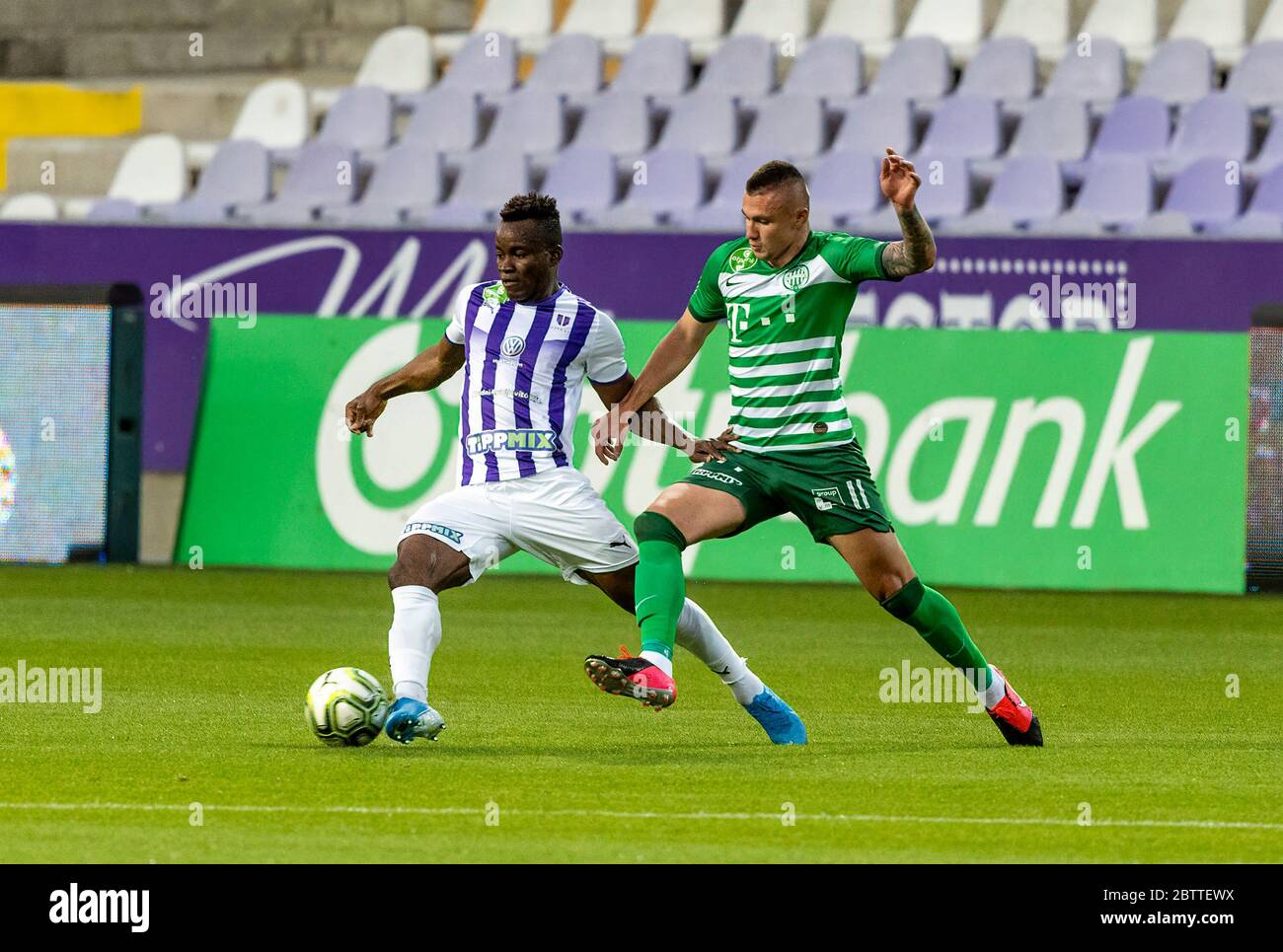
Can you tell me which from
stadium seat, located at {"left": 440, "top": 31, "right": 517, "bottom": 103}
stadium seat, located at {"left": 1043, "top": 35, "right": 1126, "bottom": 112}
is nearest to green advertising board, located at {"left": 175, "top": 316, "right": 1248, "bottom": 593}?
stadium seat, located at {"left": 1043, "top": 35, "right": 1126, "bottom": 112}

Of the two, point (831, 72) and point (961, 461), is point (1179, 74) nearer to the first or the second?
point (831, 72)

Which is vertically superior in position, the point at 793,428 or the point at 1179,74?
the point at 1179,74

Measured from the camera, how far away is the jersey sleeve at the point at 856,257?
757 centimetres

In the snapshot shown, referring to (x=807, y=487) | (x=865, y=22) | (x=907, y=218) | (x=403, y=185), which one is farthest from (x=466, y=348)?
(x=865, y=22)

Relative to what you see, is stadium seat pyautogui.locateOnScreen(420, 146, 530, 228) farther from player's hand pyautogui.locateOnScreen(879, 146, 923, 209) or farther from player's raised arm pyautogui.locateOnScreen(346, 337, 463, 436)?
player's hand pyautogui.locateOnScreen(879, 146, 923, 209)

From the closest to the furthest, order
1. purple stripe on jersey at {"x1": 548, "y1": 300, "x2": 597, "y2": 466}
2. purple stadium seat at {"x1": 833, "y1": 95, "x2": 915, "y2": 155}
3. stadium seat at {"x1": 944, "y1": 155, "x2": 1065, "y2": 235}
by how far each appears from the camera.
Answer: purple stripe on jersey at {"x1": 548, "y1": 300, "x2": 597, "y2": 466} → stadium seat at {"x1": 944, "y1": 155, "x2": 1065, "y2": 235} → purple stadium seat at {"x1": 833, "y1": 95, "x2": 915, "y2": 155}

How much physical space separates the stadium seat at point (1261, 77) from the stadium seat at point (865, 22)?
3.08m

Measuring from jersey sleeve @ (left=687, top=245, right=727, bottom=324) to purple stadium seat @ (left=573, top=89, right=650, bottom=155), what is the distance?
10.8 m

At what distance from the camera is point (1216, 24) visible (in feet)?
61.8

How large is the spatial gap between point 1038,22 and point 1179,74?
1605mm

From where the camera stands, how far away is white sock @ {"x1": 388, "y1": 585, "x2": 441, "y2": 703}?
7.40 meters

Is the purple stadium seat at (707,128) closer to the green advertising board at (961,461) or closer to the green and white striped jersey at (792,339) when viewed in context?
the green advertising board at (961,461)

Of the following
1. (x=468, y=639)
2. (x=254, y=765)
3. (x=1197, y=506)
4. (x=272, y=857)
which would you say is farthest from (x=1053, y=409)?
(x=272, y=857)

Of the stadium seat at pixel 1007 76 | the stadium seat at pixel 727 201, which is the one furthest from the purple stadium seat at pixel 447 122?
the stadium seat at pixel 1007 76
